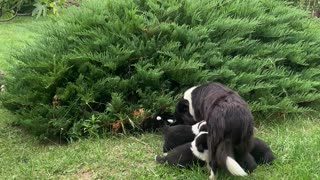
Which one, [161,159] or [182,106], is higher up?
[182,106]

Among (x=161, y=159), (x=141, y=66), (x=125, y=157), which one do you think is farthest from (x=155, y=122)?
(x=161, y=159)

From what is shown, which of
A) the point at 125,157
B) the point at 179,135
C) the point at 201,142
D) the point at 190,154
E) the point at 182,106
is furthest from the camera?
the point at 182,106

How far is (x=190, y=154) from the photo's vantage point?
3.92m

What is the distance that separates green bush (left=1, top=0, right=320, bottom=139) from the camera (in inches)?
193

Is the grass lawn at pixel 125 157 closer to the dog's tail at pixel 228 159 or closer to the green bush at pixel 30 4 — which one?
the dog's tail at pixel 228 159

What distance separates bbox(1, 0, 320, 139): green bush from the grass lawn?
0.21 meters

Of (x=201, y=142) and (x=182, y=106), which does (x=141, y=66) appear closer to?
(x=182, y=106)

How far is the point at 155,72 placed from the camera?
4.93m

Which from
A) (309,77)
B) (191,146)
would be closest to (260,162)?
(191,146)

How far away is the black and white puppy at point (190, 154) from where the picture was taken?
12.5 feet

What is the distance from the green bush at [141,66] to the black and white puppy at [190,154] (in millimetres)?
920

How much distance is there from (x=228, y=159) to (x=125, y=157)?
126 cm

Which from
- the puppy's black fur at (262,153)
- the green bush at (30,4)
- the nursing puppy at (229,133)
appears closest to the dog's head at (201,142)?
the nursing puppy at (229,133)

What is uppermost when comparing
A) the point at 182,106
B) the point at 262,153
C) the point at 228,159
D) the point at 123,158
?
the point at 228,159
